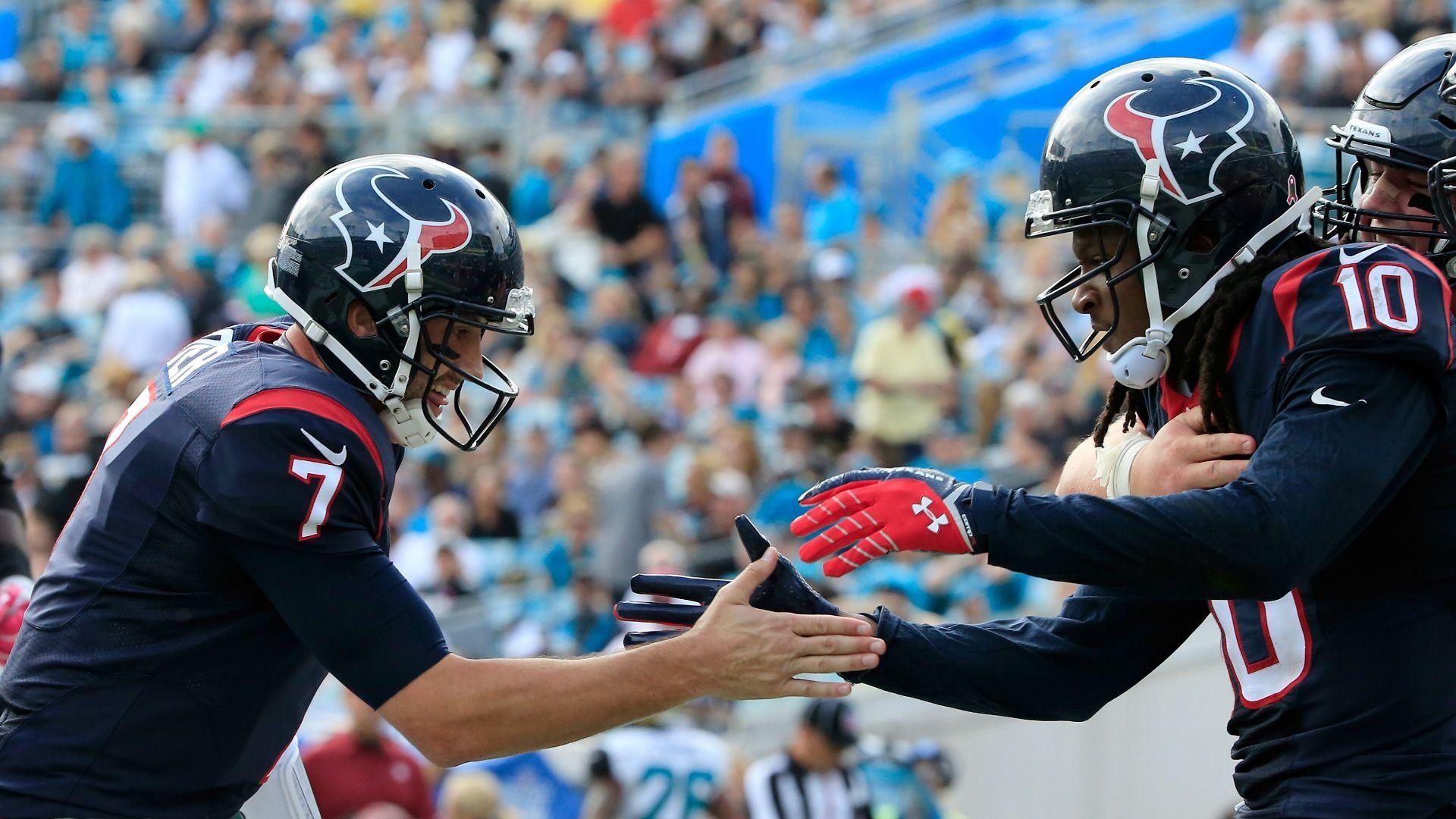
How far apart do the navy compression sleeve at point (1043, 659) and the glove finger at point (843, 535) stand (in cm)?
41

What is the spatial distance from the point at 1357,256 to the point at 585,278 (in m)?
10.2

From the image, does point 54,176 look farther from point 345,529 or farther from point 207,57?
point 345,529

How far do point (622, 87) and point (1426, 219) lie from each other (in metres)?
12.7

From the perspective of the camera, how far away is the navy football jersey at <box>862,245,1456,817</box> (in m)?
2.95

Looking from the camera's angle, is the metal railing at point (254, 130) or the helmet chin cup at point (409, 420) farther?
the metal railing at point (254, 130)

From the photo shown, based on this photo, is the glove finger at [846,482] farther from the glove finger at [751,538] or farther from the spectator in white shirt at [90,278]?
the spectator in white shirt at [90,278]

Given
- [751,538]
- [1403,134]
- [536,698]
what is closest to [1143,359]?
[751,538]

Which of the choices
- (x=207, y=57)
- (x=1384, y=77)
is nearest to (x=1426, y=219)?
(x=1384, y=77)

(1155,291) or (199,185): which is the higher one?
(199,185)

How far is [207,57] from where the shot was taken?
16.6 m

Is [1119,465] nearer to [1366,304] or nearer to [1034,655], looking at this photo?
[1034,655]

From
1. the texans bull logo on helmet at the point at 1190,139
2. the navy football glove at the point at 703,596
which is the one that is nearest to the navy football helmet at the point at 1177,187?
the texans bull logo on helmet at the point at 1190,139

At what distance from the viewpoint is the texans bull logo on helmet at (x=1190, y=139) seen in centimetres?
336

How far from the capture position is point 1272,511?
2922 millimetres
